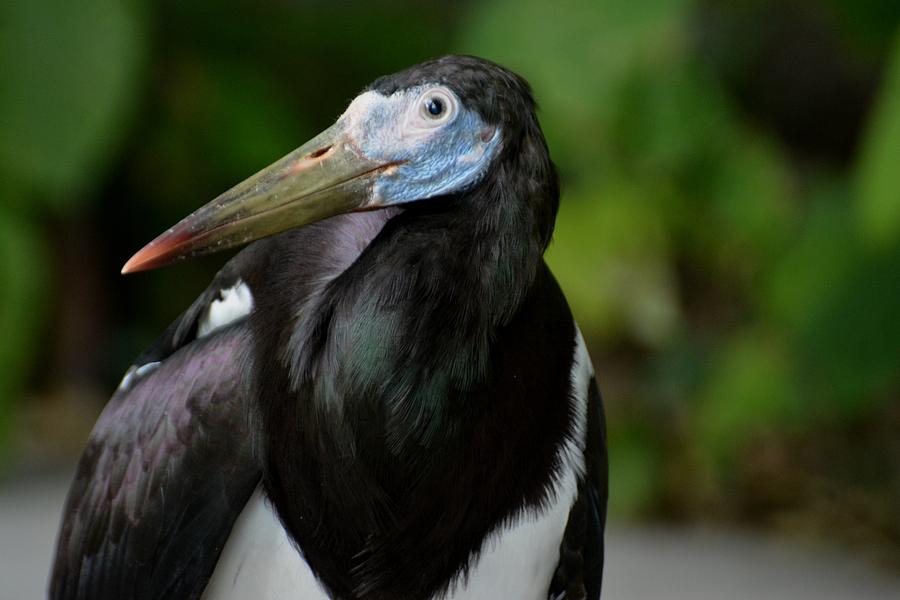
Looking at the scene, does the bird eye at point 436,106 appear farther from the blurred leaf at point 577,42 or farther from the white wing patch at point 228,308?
the blurred leaf at point 577,42

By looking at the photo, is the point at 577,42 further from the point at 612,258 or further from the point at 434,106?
the point at 434,106

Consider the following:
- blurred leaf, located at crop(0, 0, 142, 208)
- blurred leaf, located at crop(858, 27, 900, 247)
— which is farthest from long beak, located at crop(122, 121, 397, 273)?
blurred leaf, located at crop(0, 0, 142, 208)

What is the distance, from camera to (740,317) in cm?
463

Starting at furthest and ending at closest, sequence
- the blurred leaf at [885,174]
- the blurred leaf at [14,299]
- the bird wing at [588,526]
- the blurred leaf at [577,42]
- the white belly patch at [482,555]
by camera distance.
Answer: the blurred leaf at [14,299] → the blurred leaf at [577,42] → the blurred leaf at [885,174] → the bird wing at [588,526] → the white belly patch at [482,555]

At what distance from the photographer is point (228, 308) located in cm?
208

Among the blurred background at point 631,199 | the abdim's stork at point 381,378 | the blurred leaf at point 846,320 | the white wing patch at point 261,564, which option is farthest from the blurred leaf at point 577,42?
the white wing patch at point 261,564

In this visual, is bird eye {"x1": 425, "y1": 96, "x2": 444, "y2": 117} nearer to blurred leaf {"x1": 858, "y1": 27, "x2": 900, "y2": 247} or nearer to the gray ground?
blurred leaf {"x1": 858, "y1": 27, "x2": 900, "y2": 247}

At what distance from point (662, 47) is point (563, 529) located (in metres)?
1.89

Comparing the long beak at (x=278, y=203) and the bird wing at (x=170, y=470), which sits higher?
the long beak at (x=278, y=203)

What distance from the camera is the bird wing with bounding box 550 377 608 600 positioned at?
214cm

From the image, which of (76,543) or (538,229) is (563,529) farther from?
(76,543)

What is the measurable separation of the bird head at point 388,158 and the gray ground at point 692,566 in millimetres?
2194

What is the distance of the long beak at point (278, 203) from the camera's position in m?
1.83

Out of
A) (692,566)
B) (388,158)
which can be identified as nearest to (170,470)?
(388,158)
